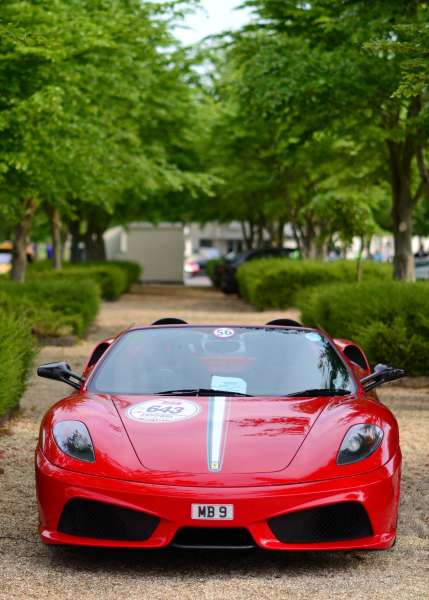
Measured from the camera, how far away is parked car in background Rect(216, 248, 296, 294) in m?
39.2

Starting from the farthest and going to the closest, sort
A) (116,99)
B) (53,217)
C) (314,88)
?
(53,217) → (116,99) → (314,88)

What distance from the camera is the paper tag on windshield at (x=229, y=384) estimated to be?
681 centimetres

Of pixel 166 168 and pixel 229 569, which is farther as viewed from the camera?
pixel 166 168

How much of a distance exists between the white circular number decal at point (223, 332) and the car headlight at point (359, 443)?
5.08 ft

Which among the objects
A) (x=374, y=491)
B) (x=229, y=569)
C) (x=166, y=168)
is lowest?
(x=229, y=569)

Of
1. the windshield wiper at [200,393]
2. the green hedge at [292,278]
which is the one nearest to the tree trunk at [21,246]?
the green hedge at [292,278]

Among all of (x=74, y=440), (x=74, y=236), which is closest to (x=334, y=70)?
(x=74, y=440)

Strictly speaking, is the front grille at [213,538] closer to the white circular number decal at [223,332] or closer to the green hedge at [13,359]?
the white circular number decal at [223,332]

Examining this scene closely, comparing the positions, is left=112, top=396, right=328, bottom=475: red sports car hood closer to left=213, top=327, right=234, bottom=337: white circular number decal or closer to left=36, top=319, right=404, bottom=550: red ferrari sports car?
left=36, top=319, right=404, bottom=550: red ferrari sports car

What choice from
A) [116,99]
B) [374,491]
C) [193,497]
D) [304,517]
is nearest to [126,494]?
[193,497]

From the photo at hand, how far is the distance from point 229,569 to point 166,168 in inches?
1050

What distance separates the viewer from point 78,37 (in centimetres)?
1562

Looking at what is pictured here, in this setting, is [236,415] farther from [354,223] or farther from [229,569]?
[354,223]

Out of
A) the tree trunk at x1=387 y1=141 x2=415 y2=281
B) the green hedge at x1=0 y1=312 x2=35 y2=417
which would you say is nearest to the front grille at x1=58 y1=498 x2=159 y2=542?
the green hedge at x1=0 y1=312 x2=35 y2=417
